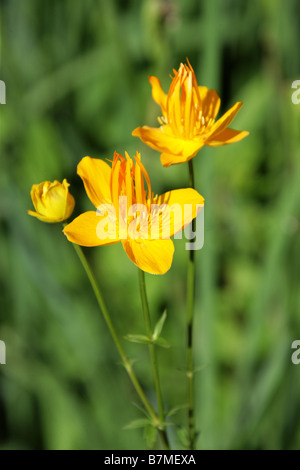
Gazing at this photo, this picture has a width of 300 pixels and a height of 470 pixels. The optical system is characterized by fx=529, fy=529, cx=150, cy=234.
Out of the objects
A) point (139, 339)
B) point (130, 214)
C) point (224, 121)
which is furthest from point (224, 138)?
point (139, 339)

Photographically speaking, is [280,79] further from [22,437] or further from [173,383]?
[22,437]

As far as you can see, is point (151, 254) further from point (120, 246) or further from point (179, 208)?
point (120, 246)

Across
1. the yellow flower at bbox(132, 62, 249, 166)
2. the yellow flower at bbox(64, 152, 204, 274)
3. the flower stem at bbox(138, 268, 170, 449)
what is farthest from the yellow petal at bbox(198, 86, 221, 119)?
the flower stem at bbox(138, 268, 170, 449)

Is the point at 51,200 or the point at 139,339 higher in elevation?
the point at 51,200

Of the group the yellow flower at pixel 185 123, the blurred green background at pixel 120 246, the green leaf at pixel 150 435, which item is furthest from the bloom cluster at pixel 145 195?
the blurred green background at pixel 120 246

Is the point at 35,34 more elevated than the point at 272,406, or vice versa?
the point at 35,34

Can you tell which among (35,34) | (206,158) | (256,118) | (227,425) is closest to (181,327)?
(227,425)
